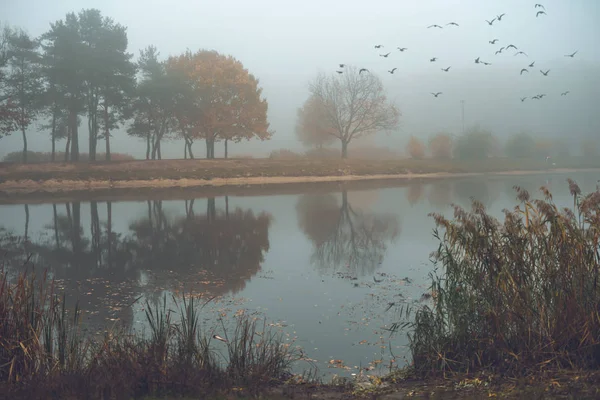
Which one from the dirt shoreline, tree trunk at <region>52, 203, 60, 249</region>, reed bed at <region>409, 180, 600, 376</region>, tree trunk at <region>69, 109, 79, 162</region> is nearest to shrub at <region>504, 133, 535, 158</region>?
the dirt shoreline

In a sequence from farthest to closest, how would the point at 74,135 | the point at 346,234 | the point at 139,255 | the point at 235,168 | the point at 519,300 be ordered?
the point at 235,168 → the point at 74,135 → the point at 346,234 → the point at 139,255 → the point at 519,300

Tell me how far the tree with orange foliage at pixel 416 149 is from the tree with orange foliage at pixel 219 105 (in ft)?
86.1

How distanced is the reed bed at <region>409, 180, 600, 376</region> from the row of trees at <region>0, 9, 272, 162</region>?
175ft

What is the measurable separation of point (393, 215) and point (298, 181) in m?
29.6

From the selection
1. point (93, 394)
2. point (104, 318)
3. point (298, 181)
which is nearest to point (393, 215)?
point (104, 318)

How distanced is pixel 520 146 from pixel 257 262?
72958 millimetres

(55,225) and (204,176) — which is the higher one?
(204,176)

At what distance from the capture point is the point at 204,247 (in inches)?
701

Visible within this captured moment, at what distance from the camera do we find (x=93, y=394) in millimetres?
5984

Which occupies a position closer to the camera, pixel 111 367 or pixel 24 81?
pixel 111 367

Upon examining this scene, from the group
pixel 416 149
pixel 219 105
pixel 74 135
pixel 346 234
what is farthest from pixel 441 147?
pixel 346 234

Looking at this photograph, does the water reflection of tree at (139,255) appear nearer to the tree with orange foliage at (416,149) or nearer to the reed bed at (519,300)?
the reed bed at (519,300)

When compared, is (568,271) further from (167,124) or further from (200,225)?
(167,124)

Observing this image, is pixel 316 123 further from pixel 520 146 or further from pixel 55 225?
pixel 55 225
